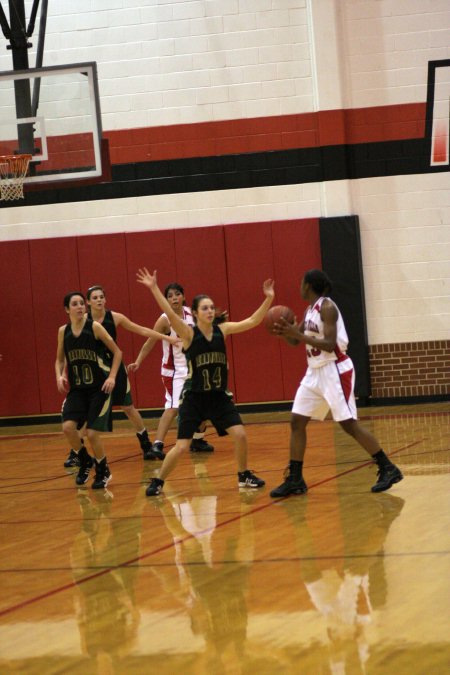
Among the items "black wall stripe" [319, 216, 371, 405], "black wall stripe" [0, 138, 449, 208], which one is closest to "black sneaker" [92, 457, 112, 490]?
"black wall stripe" [319, 216, 371, 405]

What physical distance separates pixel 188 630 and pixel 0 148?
27.3 ft

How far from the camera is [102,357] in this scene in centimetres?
922

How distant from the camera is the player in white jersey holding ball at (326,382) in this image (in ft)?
24.6

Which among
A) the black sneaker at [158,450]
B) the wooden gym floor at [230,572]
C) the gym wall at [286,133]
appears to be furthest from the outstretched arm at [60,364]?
the gym wall at [286,133]

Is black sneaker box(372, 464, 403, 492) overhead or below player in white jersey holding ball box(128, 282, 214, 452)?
below

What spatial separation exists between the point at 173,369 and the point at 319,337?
10.6ft

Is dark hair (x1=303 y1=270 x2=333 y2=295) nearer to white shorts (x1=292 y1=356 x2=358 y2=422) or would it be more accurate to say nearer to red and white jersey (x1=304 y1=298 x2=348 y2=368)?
red and white jersey (x1=304 y1=298 x2=348 y2=368)

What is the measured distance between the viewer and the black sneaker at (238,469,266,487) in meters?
8.23

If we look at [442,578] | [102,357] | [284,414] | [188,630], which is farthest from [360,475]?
[284,414]

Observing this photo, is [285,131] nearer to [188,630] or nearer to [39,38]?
[39,38]

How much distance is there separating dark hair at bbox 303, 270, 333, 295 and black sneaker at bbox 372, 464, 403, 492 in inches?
53.8

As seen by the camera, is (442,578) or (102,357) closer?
(442,578)

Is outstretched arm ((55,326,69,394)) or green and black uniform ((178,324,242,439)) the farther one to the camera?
outstretched arm ((55,326,69,394))

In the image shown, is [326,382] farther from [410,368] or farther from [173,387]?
[410,368]
